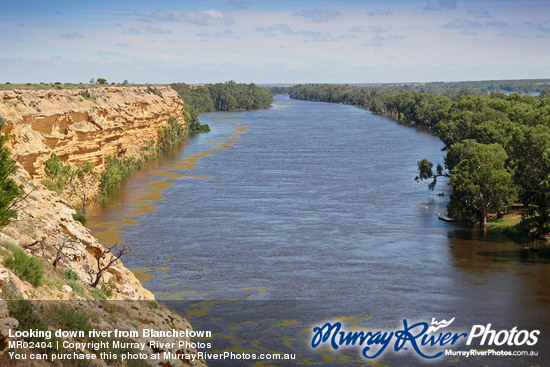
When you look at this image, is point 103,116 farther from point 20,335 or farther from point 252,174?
point 20,335

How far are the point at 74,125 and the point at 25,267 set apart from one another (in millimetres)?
33256

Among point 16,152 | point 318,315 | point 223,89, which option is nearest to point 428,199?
point 318,315

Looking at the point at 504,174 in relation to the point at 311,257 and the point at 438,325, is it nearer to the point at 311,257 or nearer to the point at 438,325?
the point at 311,257

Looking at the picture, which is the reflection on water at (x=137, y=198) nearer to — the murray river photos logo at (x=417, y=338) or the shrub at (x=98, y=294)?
the murray river photos logo at (x=417, y=338)

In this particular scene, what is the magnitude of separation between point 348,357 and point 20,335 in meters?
12.4

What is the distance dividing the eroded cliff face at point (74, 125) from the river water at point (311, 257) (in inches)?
175

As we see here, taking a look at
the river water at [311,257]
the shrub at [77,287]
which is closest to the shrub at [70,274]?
the shrub at [77,287]

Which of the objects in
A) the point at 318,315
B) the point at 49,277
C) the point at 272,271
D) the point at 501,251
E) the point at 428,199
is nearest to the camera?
the point at 49,277

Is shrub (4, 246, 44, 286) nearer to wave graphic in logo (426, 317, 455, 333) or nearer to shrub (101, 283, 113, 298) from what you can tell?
shrub (101, 283, 113, 298)

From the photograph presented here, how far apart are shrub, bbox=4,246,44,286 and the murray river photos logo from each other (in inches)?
415

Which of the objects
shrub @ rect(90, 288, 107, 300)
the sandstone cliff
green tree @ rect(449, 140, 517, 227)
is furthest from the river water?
shrub @ rect(90, 288, 107, 300)

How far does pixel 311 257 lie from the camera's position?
105 feet

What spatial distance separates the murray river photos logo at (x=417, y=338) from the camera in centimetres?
2194

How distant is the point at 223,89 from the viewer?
16625 centimetres
